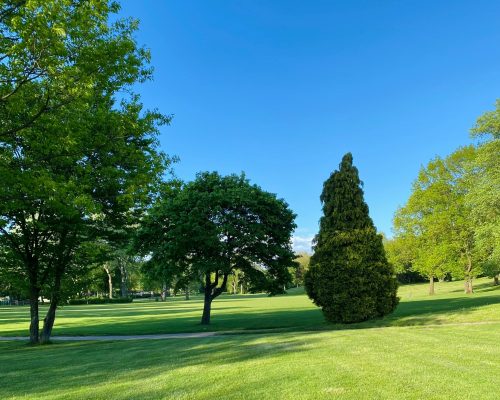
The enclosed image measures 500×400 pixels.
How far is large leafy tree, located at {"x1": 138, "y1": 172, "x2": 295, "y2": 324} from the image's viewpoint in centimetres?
2348

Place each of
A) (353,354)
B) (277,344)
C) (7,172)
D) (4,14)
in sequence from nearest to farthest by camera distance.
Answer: (353,354), (4,14), (7,172), (277,344)

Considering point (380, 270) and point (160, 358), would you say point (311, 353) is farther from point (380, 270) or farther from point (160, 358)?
point (380, 270)

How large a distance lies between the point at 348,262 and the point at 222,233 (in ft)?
26.9

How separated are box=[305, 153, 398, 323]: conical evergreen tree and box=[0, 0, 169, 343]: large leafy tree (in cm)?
808

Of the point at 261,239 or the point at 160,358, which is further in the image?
the point at 261,239

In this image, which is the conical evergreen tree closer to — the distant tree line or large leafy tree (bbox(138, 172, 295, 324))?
large leafy tree (bbox(138, 172, 295, 324))

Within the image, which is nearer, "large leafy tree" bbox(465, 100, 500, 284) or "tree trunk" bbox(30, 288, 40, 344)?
"tree trunk" bbox(30, 288, 40, 344)

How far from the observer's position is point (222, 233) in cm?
2412

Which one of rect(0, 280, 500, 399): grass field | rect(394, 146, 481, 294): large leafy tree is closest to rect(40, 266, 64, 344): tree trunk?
rect(0, 280, 500, 399): grass field

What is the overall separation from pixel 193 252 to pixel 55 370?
601 inches

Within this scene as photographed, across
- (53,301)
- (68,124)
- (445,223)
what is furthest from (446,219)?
(68,124)

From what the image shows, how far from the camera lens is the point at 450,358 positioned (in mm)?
8266

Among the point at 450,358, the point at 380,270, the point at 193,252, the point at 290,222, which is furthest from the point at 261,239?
the point at 450,358

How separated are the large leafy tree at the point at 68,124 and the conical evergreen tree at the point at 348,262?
8078mm
